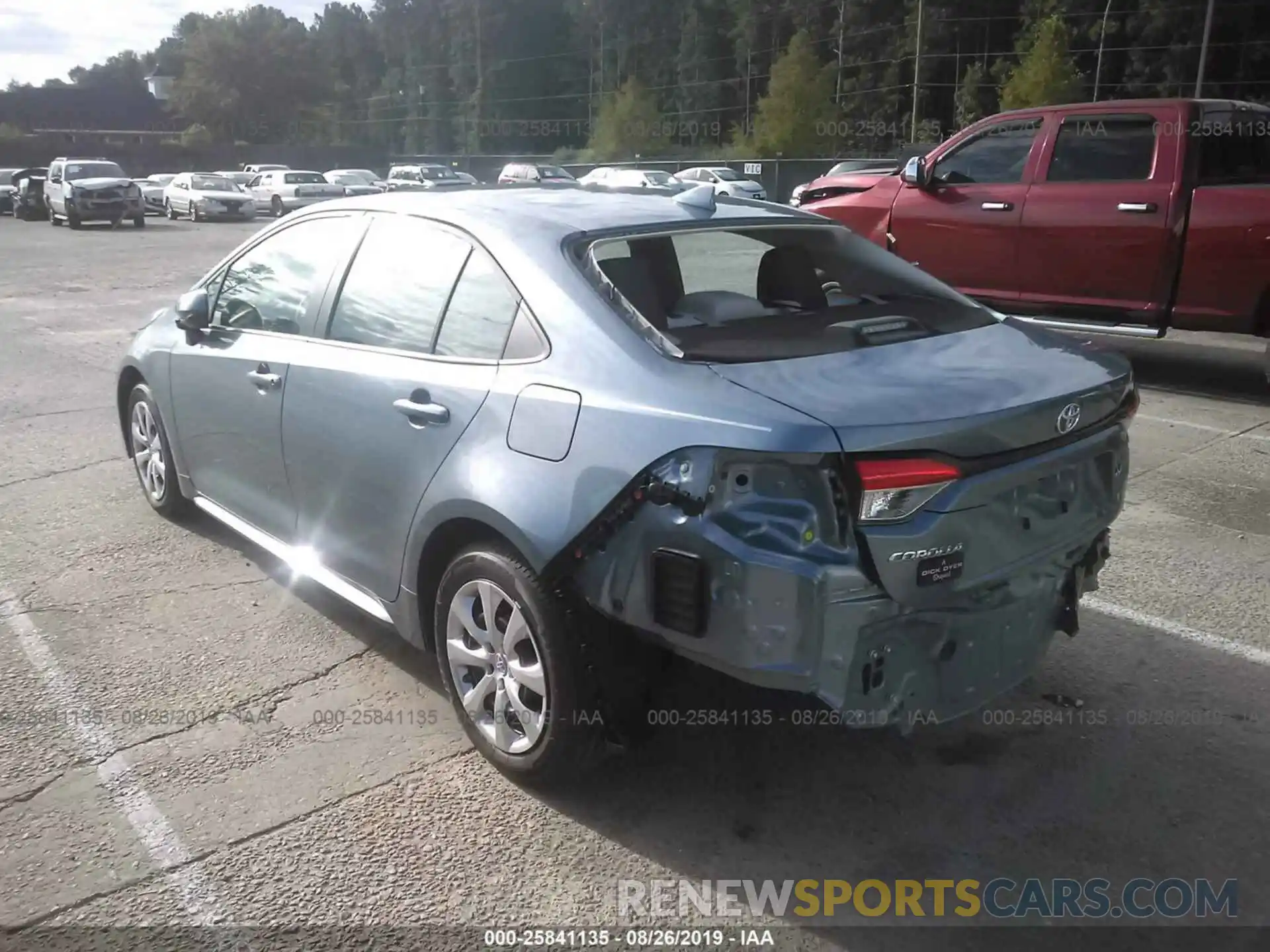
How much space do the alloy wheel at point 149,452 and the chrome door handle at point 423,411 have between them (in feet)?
7.87

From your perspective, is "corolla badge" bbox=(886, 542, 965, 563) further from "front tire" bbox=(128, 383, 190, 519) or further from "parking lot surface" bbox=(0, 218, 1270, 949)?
"front tire" bbox=(128, 383, 190, 519)

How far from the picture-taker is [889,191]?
9.78 metres

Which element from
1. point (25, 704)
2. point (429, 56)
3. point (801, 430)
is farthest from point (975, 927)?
point (429, 56)

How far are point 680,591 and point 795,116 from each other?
61745 mm

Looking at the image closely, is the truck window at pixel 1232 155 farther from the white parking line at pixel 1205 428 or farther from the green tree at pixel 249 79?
the green tree at pixel 249 79

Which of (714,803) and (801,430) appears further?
(714,803)

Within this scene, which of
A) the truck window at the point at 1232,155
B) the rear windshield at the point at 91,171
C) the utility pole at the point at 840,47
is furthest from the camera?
the utility pole at the point at 840,47

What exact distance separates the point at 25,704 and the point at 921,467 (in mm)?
3151

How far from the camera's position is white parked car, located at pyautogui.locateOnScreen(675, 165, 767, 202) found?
3228 cm

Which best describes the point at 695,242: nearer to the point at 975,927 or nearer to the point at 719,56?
the point at 975,927

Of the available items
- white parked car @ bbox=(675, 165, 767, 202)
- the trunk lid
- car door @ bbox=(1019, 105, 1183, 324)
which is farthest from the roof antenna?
white parked car @ bbox=(675, 165, 767, 202)

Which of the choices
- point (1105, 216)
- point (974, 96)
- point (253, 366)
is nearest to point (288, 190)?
point (1105, 216)

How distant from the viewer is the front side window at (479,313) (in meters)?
3.22

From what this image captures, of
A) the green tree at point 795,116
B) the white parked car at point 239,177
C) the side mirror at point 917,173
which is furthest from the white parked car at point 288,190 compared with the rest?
the green tree at point 795,116
